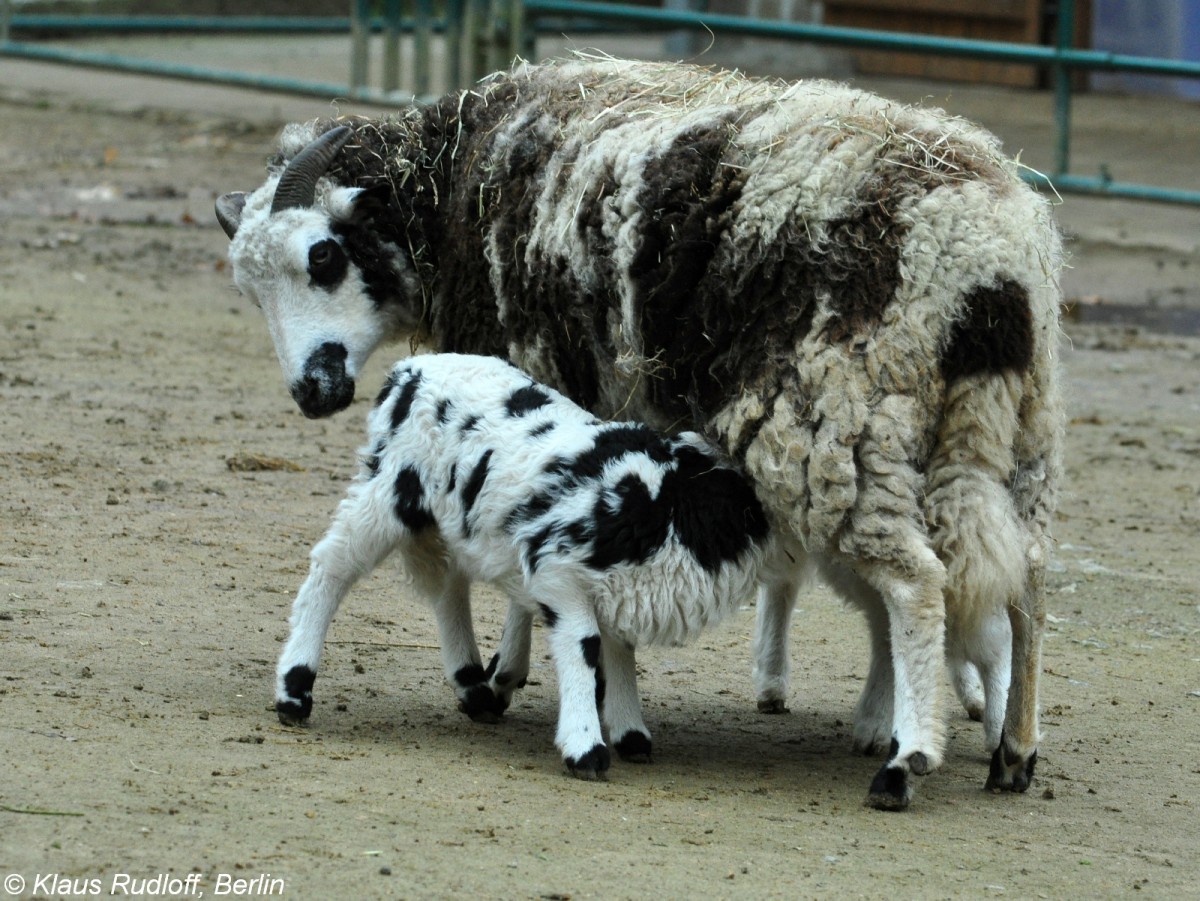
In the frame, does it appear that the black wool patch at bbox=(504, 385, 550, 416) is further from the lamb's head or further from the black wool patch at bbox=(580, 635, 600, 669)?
the lamb's head

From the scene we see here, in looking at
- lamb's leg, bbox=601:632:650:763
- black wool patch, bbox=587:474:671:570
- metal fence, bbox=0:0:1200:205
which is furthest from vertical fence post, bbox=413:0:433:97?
black wool patch, bbox=587:474:671:570

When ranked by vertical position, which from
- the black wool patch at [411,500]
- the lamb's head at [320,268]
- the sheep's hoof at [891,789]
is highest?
the lamb's head at [320,268]

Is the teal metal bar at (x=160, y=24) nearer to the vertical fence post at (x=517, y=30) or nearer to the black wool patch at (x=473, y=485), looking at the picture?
the vertical fence post at (x=517, y=30)

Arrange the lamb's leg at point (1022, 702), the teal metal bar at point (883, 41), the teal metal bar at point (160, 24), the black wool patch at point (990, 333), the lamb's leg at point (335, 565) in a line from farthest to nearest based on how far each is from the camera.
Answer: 1. the teal metal bar at point (160, 24)
2. the teal metal bar at point (883, 41)
3. the lamb's leg at point (335, 565)
4. the lamb's leg at point (1022, 702)
5. the black wool patch at point (990, 333)

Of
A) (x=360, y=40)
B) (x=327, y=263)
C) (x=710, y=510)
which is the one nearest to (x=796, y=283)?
(x=710, y=510)

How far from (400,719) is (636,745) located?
0.70 meters

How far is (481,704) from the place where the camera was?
16.9 feet

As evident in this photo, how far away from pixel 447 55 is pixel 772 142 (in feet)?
37.6

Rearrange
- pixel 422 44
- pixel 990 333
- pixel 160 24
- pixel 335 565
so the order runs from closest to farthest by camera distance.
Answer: pixel 990 333, pixel 335 565, pixel 422 44, pixel 160 24

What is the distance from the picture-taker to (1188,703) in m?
5.64

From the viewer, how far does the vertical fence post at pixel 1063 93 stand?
13641 millimetres

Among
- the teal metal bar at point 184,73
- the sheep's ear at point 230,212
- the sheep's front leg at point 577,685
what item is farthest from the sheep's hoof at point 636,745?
the teal metal bar at point 184,73

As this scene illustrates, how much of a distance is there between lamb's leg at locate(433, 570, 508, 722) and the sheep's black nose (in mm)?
765

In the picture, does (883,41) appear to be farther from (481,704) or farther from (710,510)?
(710,510)
